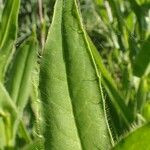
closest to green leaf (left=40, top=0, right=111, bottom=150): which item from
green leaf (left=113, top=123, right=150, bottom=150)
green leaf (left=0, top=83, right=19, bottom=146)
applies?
green leaf (left=113, top=123, right=150, bottom=150)

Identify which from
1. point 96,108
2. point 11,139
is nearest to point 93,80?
point 96,108

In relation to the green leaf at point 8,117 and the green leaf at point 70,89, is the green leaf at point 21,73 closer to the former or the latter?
the green leaf at point 8,117

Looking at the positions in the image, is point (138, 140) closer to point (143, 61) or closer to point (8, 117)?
point (8, 117)

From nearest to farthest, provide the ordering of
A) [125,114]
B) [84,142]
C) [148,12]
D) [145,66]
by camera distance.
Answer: [84,142], [125,114], [145,66], [148,12]

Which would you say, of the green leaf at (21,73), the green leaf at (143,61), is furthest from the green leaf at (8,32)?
the green leaf at (143,61)

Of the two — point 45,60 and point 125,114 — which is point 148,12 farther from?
point 45,60

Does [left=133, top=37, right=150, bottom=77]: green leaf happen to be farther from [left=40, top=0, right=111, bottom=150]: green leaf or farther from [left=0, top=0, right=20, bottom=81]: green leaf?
[left=40, top=0, right=111, bottom=150]: green leaf
